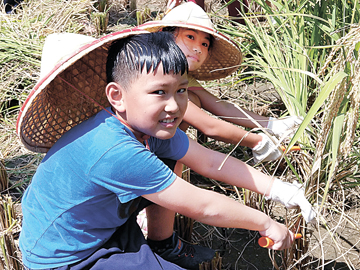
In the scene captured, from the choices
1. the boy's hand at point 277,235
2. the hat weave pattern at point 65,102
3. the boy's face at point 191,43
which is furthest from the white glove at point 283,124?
the hat weave pattern at point 65,102

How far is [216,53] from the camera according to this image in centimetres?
205

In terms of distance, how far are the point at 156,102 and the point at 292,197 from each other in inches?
22.9

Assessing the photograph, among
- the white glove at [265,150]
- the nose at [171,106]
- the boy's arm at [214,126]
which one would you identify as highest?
the nose at [171,106]

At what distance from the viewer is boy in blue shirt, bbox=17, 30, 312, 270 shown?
1205 millimetres

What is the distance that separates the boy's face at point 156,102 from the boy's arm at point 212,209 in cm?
17

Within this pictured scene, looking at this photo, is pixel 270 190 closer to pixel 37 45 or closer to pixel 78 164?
pixel 78 164

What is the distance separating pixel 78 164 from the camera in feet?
4.03

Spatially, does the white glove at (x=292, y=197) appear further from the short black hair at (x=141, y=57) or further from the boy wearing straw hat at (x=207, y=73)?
the short black hair at (x=141, y=57)

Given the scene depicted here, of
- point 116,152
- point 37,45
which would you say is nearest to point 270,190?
point 116,152

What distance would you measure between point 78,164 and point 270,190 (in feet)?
2.31

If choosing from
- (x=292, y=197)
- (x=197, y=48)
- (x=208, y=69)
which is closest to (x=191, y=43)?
(x=197, y=48)

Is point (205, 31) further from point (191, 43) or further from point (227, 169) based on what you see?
point (227, 169)

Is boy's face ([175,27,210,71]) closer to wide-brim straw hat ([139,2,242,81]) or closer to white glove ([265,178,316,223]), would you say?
wide-brim straw hat ([139,2,242,81])

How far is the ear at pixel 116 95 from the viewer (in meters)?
1.25
